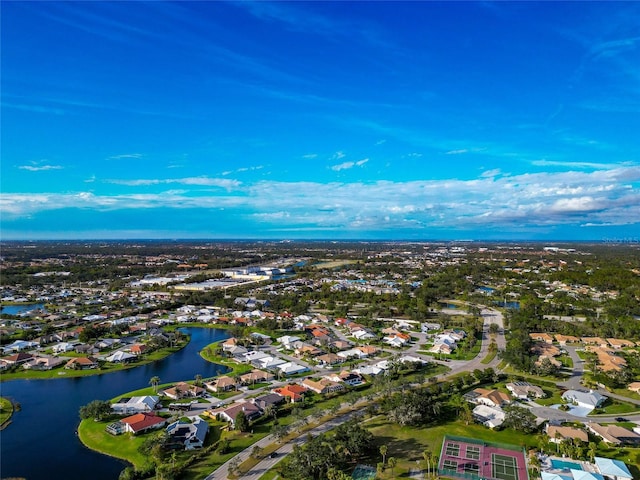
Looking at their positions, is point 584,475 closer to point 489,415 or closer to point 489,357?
point 489,415

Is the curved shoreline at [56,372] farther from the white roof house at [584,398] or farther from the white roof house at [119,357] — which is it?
the white roof house at [584,398]

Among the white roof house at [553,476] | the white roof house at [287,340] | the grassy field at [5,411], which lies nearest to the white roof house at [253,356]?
the white roof house at [287,340]

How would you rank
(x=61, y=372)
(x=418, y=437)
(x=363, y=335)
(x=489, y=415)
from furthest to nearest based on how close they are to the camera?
(x=363, y=335) < (x=61, y=372) < (x=489, y=415) < (x=418, y=437)

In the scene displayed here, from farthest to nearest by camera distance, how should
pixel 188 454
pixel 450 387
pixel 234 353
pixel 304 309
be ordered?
pixel 304 309 < pixel 234 353 < pixel 450 387 < pixel 188 454

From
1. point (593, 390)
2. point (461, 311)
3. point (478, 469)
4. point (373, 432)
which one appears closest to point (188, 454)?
point (373, 432)

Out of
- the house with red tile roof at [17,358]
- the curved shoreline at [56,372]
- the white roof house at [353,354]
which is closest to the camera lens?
the curved shoreline at [56,372]

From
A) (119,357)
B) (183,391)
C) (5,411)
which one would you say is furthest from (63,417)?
(119,357)

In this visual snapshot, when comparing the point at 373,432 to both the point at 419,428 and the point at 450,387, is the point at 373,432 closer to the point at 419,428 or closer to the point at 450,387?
the point at 419,428
